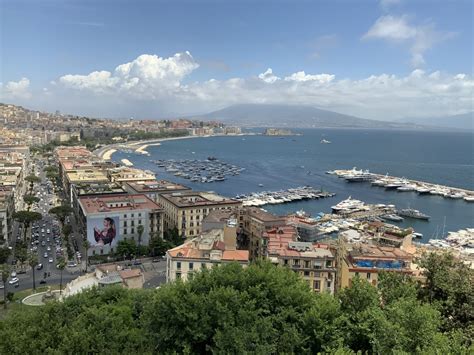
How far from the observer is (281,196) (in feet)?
226

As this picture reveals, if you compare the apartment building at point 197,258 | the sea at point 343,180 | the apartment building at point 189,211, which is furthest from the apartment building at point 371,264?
the sea at point 343,180

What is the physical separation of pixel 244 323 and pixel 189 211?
2684 centimetres

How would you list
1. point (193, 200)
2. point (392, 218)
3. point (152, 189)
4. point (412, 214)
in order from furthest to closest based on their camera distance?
point (412, 214) → point (392, 218) → point (152, 189) → point (193, 200)

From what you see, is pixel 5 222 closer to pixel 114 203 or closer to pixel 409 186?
pixel 114 203

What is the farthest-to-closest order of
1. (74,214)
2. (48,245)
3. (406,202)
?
(406,202)
(74,214)
(48,245)

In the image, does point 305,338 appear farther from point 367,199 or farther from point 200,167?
point 200,167

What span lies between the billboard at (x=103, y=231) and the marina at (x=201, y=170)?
48.3m

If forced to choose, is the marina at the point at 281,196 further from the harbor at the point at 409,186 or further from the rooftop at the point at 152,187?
the harbor at the point at 409,186

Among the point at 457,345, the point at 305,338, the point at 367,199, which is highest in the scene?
the point at 457,345

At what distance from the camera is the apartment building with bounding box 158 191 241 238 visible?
39.7 meters

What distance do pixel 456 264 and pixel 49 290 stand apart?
2426 cm

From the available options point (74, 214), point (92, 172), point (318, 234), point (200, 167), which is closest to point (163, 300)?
point (318, 234)

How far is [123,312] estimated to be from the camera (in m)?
16.2

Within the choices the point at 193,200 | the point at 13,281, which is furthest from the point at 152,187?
the point at 13,281
